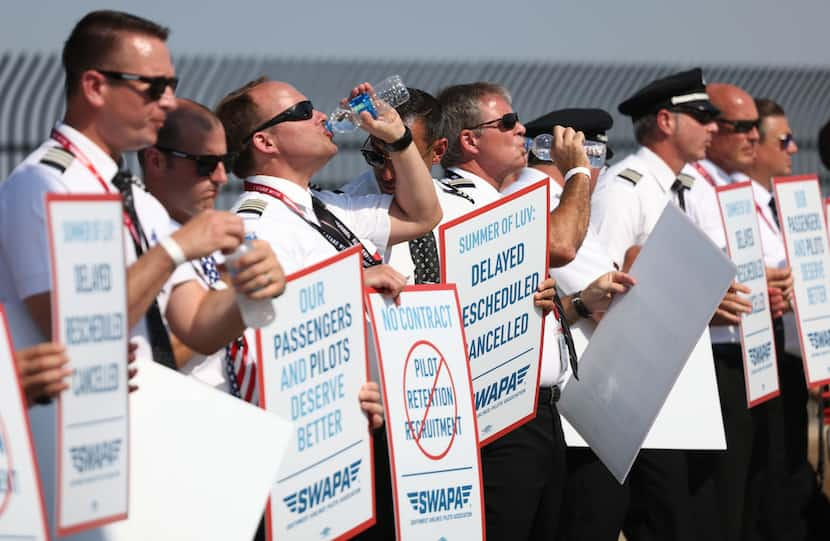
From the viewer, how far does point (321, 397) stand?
410 cm

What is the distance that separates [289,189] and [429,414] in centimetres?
85

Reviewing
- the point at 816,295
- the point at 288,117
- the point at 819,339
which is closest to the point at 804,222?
the point at 816,295

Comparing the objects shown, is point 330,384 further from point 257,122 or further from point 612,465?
point 612,465

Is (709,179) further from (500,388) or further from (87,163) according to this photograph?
(87,163)

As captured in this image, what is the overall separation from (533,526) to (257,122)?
1890 mm

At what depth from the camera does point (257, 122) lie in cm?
479

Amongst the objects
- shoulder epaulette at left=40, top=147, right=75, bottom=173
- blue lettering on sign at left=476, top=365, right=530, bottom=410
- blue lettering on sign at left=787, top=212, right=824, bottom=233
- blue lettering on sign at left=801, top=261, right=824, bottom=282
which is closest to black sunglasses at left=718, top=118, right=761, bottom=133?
blue lettering on sign at left=787, top=212, right=824, bottom=233

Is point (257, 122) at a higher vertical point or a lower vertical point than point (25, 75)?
higher

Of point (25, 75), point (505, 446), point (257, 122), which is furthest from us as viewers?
point (25, 75)

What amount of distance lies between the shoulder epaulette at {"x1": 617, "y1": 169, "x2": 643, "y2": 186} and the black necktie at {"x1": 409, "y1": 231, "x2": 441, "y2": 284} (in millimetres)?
1369

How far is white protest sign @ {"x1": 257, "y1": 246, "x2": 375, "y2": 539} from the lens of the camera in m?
3.97

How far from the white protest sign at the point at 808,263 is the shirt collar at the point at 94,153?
389cm

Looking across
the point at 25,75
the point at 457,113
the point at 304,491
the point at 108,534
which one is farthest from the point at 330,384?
the point at 25,75

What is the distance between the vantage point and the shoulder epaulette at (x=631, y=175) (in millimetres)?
6438
